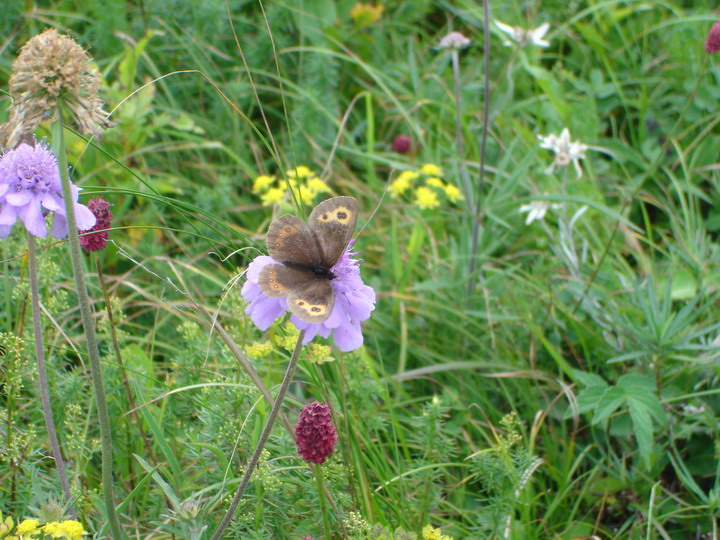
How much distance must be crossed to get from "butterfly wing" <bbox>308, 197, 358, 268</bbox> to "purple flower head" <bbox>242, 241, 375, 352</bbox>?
0.07 feet

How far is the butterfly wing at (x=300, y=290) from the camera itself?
1198 mm

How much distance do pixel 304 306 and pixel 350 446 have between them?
2.26 ft

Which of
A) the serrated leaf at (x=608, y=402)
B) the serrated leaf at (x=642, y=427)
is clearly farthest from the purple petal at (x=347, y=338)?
the serrated leaf at (x=642, y=427)

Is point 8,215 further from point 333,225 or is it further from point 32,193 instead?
point 333,225

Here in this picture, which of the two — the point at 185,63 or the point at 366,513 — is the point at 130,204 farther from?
the point at 366,513

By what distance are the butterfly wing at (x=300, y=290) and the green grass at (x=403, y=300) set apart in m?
0.27

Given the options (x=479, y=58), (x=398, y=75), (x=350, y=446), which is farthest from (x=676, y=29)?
(x=350, y=446)

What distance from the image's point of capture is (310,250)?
4.56 ft

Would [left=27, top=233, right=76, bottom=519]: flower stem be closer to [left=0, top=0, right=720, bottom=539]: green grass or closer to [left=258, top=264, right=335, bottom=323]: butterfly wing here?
[left=0, top=0, right=720, bottom=539]: green grass

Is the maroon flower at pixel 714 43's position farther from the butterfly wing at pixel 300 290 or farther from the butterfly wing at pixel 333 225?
the butterfly wing at pixel 300 290

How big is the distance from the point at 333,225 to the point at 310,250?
0.25 feet

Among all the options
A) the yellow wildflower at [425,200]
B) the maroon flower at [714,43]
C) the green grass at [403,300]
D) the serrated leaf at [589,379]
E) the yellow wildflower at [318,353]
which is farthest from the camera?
the yellow wildflower at [425,200]

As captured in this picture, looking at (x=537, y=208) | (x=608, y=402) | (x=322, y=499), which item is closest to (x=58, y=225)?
(x=322, y=499)

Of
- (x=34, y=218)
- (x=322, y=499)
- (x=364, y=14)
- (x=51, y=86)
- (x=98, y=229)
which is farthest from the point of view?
(x=364, y=14)
